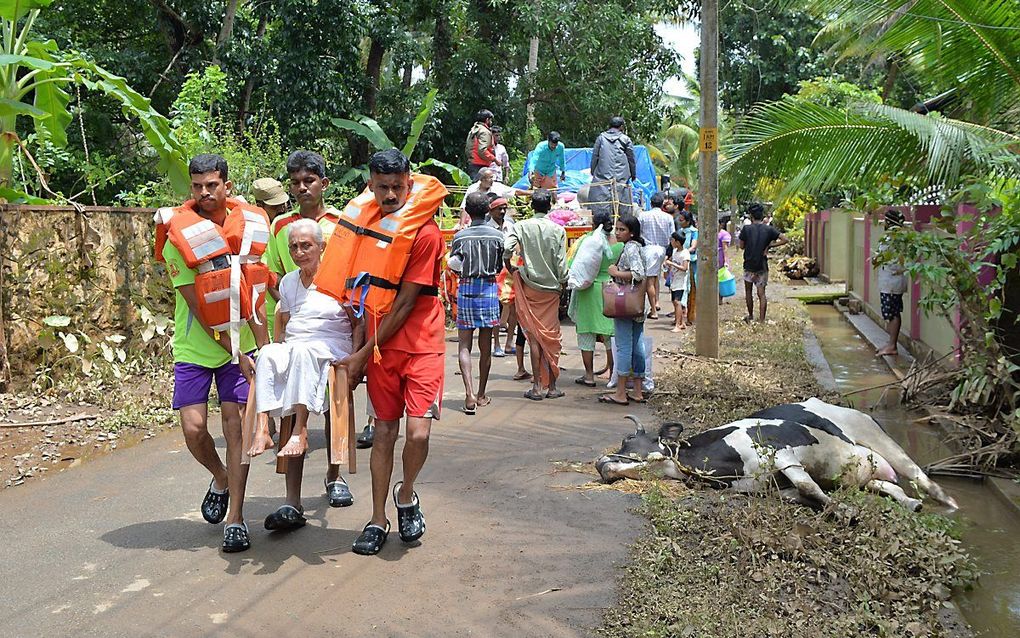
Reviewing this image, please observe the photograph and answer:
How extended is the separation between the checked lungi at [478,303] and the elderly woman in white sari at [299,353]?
3.29 meters

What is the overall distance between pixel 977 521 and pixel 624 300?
3540 millimetres

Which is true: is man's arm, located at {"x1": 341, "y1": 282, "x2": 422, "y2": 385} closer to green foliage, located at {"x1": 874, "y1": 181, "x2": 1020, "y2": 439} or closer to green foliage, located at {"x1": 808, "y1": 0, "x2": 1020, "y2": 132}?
green foliage, located at {"x1": 874, "y1": 181, "x2": 1020, "y2": 439}

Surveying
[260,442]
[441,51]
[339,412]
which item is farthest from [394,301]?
[441,51]

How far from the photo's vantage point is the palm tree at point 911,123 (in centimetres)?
761

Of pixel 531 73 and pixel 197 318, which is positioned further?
pixel 531 73

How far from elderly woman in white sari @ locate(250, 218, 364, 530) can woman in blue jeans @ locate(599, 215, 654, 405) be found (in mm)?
3689

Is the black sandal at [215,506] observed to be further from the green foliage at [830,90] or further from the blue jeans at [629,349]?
the green foliage at [830,90]

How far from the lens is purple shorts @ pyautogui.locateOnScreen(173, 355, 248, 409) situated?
5.12 metres

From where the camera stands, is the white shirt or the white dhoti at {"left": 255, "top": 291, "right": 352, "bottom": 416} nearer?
the white dhoti at {"left": 255, "top": 291, "right": 352, "bottom": 416}

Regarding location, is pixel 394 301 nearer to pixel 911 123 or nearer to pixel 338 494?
pixel 338 494

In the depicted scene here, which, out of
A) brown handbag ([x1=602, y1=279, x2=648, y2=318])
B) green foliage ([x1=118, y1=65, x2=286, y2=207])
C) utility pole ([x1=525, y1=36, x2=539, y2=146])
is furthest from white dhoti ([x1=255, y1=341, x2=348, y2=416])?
utility pole ([x1=525, y1=36, x2=539, y2=146])

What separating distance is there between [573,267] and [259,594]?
547cm

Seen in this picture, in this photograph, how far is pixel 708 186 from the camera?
34.0ft

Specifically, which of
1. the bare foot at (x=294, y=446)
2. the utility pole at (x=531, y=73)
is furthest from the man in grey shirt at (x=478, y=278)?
the utility pole at (x=531, y=73)
